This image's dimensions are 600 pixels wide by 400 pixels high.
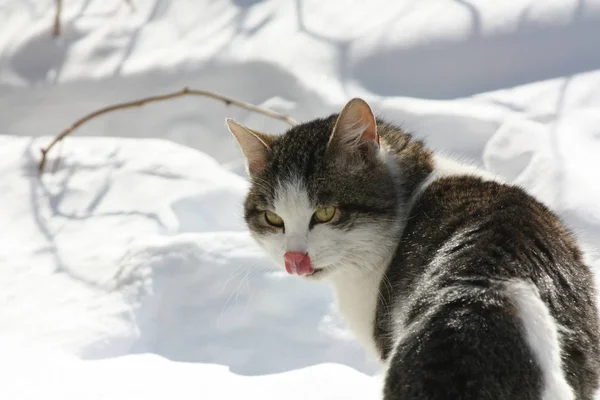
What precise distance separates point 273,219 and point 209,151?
5.66 ft

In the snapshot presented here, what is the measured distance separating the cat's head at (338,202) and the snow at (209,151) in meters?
0.46

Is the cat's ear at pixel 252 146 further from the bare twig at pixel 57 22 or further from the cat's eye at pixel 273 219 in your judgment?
the bare twig at pixel 57 22

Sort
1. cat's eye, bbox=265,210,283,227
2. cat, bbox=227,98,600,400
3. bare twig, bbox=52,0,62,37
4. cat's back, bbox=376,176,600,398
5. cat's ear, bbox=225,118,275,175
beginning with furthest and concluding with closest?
bare twig, bbox=52,0,62,37 → cat's ear, bbox=225,118,275,175 → cat's eye, bbox=265,210,283,227 → cat's back, bbox=376,176,600,398 → cat, bbox=227,98,600,400

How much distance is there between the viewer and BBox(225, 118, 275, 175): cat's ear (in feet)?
6.15

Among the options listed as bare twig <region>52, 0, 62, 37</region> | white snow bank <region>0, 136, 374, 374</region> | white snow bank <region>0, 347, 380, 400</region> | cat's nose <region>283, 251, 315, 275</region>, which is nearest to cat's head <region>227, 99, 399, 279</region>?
cat's nose <region>283, 251, 315, 275</region>

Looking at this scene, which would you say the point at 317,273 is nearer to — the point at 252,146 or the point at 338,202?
the point at 338,202

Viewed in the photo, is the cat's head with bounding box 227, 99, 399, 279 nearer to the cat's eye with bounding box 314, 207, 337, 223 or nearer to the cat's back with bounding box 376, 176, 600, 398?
the cat's eye with bounding box 314, 207, 337, 223

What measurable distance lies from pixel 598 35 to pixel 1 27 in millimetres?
3051

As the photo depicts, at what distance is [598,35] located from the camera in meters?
3.05

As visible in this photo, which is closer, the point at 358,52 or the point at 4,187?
the point at 4,187

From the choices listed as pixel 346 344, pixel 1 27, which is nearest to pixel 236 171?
pixel 346 344

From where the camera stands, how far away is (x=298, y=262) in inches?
64.8

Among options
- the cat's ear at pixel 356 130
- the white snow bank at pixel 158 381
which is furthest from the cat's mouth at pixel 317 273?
the white snow bank at pixel 158 381

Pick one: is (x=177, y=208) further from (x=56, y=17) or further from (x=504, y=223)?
(x=504, y=223)
